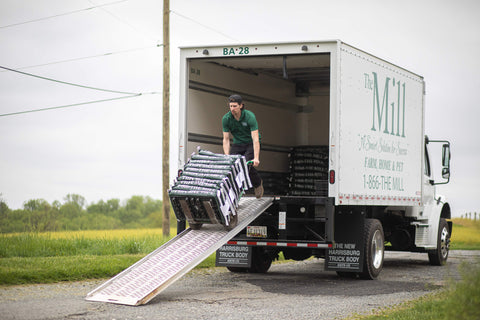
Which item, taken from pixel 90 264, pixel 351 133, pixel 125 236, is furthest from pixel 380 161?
pixel 125 236

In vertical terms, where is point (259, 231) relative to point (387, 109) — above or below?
below

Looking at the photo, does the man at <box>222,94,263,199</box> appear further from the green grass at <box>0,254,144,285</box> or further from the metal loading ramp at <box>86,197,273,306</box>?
the green grass at <box>0,254,144,285</box>

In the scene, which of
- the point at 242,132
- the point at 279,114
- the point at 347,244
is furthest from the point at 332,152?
the point at 279,114

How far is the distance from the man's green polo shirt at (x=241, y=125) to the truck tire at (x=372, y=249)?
256 centimetres

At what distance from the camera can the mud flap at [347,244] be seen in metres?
12.0

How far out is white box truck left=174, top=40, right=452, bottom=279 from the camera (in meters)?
11.4

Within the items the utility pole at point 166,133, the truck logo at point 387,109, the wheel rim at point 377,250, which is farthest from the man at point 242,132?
the utility pole at point 166,133

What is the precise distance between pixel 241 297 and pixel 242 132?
9.70 feet

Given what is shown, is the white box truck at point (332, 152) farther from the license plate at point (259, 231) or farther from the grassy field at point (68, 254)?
the grassy field at point (68, 254)

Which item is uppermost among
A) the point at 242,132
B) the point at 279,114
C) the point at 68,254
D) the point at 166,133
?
the point at 279,114

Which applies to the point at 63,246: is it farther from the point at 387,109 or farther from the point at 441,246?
the point at 441,246

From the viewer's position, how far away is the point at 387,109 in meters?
12.9

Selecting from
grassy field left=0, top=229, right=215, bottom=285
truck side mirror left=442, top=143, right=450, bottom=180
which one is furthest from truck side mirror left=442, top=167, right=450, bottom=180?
grassy field left=0, top=229, right=215, bottom=285

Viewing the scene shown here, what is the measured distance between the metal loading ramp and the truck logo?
2.69 m
